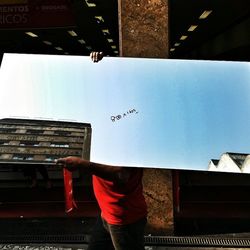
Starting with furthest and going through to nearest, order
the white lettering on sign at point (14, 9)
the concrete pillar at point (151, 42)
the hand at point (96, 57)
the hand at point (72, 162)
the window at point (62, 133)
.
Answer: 1. the white lettering on sign at point (14, 9)
2. the concrete pillar at point (151, 42)
3. the hand at point (96, 57)
4. the window at point (62, 133)
5. the hand at point (72, 162)

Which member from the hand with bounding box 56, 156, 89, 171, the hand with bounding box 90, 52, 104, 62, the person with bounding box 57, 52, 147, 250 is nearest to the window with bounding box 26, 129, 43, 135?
the hand with bounding box 56, 156, 89, 171

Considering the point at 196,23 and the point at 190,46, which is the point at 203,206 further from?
the point at 190,46

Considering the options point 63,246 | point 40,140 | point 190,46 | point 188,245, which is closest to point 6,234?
point 63,246

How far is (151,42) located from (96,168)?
2.74 metres

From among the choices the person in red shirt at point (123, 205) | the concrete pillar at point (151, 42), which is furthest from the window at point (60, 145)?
the concrete pillar at point (151, 42)

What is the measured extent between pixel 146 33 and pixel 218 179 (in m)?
4.36

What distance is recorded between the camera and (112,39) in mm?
21859

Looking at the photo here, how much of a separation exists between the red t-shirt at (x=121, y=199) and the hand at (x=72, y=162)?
213 mm

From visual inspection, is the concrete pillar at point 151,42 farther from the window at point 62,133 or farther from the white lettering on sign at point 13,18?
the white lettering on sign at point 13,18

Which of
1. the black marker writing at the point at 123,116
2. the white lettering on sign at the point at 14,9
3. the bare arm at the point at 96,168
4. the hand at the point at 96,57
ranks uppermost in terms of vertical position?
the white lettering on sign at the point at 14,9

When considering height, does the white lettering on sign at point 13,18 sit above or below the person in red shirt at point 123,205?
above

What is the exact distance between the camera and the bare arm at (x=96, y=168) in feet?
7.61

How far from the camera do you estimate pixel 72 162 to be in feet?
7.59

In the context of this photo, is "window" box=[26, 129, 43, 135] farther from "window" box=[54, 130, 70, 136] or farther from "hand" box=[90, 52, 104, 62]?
"hand" box=[90, 52, 104, 62]
